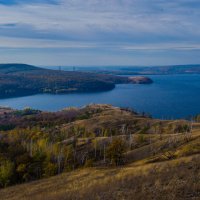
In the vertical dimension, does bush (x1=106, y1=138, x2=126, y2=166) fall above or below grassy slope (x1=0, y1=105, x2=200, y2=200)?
below

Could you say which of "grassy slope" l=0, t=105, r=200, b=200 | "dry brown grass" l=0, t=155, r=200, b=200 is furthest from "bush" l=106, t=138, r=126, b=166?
"dry brown grass" l=0, t=155, r=200, b=200

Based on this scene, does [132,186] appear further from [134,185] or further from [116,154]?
[116,154]

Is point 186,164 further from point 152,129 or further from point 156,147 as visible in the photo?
point 152,129

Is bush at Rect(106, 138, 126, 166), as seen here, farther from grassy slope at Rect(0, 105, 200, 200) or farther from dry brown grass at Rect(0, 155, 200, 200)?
dry brown grass at Rect(0, 155, 200, 200)

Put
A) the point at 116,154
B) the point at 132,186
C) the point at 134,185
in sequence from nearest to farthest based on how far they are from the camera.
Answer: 1. the point at 132,186
2. the point at 134,185
3. the point at 116,154

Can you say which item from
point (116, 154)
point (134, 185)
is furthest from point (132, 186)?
point (116, 154)

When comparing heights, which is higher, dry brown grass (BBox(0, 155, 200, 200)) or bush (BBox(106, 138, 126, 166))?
dry brown grass (BBox(0, 155, 200, 200))

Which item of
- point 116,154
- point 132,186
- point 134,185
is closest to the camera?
point 132,186

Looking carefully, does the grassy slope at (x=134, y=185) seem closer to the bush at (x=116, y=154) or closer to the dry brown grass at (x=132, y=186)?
the dry brown grass at (x=132, y=186)

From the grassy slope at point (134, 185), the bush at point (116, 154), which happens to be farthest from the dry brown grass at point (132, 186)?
the bush at point (116, 154)

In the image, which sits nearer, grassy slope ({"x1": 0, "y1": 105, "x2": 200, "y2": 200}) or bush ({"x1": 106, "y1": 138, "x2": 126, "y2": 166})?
grassy slope ({"x1": 0, "y1": 105, "x2": 200, "y2": 200})

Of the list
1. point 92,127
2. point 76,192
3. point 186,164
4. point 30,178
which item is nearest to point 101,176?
point 76,192
